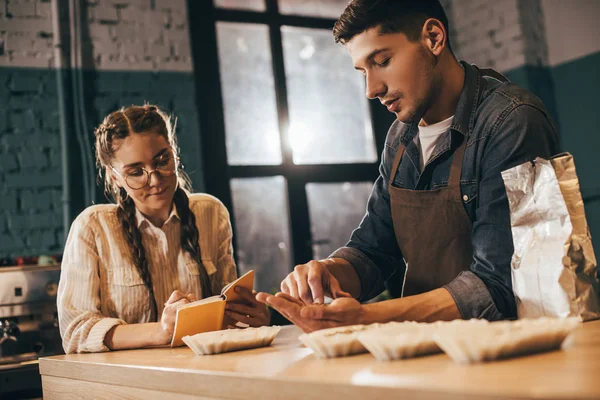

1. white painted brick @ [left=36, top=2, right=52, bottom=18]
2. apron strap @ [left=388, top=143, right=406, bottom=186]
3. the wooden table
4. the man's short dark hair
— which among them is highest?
white painted brick @ [left=36, top=2, right=52, bottom=18]

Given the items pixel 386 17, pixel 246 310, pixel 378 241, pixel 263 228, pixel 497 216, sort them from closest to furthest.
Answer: pixel 497 216 → pixel 386 17 → pixel 246 310 → pixel 378 241 → pixel 263 228

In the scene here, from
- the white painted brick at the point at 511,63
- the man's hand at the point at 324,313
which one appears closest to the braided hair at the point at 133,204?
the man's hand at the point at 324,313

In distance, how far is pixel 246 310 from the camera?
1669mm

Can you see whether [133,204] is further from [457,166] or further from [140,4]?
[140,4]

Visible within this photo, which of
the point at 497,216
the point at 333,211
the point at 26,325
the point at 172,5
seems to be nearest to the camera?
the point at 497,216

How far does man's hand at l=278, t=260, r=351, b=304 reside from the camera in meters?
1.43

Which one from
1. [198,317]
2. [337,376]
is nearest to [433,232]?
[198,317]

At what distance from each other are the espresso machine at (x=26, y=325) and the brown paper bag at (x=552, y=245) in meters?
1.96

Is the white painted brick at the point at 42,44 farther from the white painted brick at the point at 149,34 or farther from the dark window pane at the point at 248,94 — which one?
the dark window pane at the point at 248,94

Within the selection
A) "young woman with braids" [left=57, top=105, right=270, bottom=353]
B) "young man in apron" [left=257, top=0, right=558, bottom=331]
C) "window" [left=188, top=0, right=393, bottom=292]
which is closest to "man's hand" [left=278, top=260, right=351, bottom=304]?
"young man in apron" [left=257, top=0, right=558, bottom=331]

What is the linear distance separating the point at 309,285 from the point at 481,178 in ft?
1.43

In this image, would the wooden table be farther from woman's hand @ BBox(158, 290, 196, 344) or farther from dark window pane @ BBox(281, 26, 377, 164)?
dark window pane @ BBox(281, 26, 377, 164)

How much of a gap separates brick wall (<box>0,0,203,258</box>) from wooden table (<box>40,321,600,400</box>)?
213 centimetres

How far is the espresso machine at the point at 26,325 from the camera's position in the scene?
2.47m
